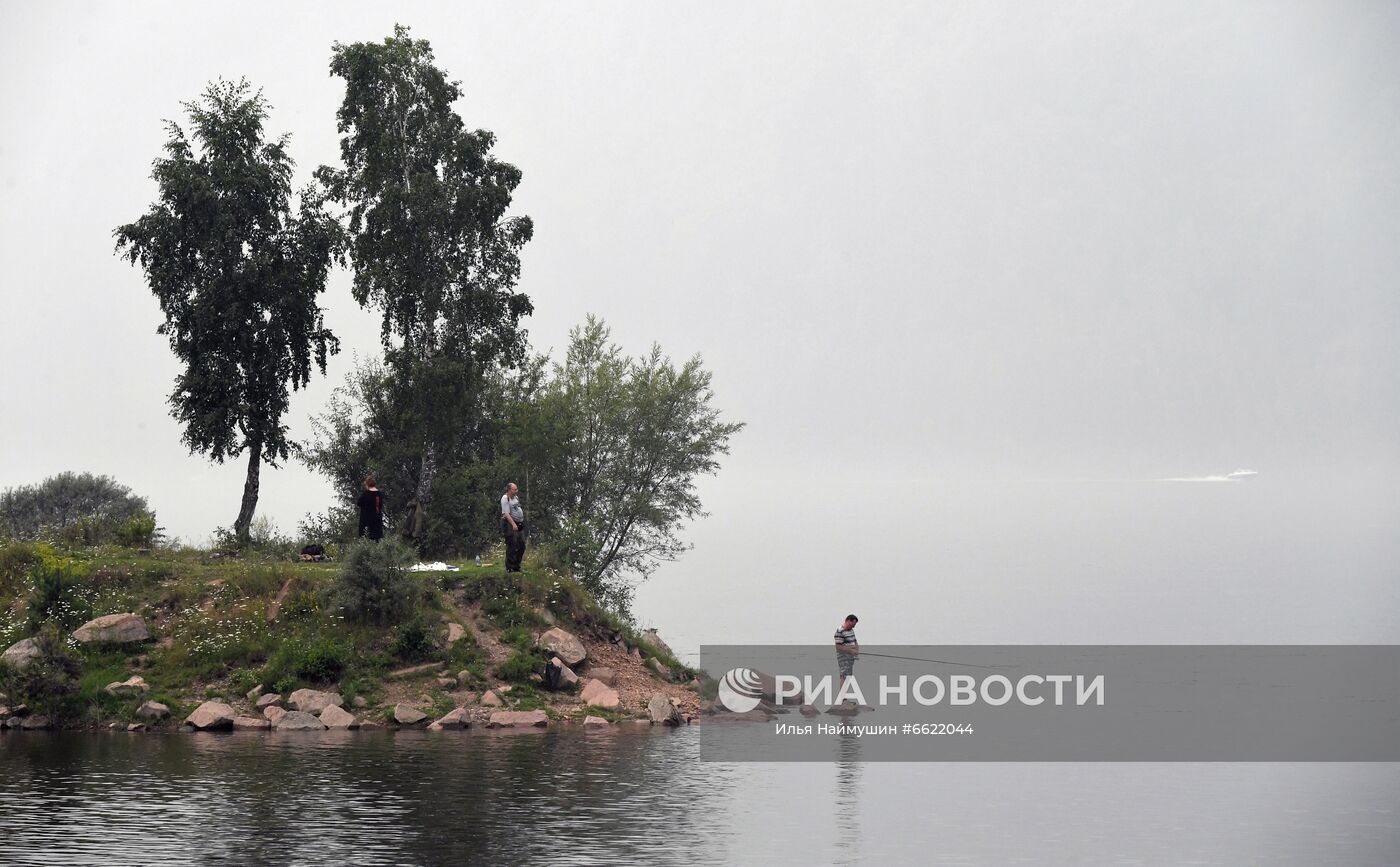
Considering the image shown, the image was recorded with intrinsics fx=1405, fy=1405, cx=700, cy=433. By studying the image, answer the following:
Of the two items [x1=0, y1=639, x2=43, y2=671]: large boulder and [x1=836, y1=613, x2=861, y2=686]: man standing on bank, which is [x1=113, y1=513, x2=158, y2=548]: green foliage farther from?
[x1=836, y1=613, x2=861, y2=686]: man standing on bank

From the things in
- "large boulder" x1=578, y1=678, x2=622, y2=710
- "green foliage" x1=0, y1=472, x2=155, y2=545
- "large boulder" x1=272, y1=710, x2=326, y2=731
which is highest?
"green foliage" x1=0, y1=472, x2=155, y2=545

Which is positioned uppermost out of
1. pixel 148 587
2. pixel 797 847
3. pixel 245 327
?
pixel 245 327

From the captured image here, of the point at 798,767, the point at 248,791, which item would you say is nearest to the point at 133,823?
the point at 248,791

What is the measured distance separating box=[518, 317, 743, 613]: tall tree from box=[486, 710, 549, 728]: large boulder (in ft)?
80.2

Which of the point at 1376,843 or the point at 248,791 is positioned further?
the point at 248,791

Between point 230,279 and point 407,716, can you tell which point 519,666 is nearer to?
point 407,716

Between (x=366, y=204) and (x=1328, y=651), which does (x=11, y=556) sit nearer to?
(x=366, y=204)

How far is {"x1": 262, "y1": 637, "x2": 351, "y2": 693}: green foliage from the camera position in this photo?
38531mm

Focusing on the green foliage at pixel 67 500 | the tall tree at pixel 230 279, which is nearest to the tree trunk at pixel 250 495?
the tall tree at pixel 230 279

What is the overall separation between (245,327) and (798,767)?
30265 millimetres

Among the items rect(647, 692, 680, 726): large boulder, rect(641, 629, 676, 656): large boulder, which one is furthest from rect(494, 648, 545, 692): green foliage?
rect(641, 629, 676, 656): large boulder

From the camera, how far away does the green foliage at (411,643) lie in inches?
1578

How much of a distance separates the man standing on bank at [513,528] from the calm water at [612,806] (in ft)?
25.3

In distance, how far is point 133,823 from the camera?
83.4ft
